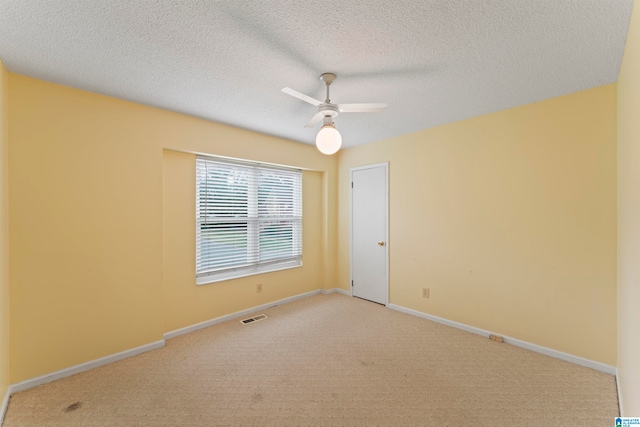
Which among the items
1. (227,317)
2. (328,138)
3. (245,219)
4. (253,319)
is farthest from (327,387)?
(245,219)

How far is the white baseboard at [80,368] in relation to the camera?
2058 millimetres

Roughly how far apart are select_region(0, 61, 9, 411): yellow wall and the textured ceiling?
0.32 metres

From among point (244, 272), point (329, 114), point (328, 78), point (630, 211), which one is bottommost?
point (244, 272)

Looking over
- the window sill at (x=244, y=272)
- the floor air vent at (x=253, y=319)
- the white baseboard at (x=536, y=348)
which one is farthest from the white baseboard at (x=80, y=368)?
the white baseboard at (x=536, y=348)

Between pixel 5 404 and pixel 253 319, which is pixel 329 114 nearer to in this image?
pixel 253 319

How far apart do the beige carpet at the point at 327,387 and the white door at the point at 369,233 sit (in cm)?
112

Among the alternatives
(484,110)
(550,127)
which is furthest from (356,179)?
(550,127)

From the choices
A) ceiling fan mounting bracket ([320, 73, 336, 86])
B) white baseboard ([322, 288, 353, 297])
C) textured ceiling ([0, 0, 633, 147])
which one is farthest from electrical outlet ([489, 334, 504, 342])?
ceiling fan mounting bracket ([320, 73, 336, 86])

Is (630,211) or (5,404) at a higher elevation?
(630,211)

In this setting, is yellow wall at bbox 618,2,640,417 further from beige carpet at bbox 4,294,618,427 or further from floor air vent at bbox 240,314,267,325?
floor air vent at bbox 240,314,267,325

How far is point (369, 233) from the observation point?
4121 millimetres

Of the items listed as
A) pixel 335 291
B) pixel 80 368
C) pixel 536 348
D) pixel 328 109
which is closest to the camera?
pixel 328 109

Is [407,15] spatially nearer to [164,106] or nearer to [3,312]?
[164,106]

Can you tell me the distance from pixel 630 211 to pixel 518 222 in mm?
1130
